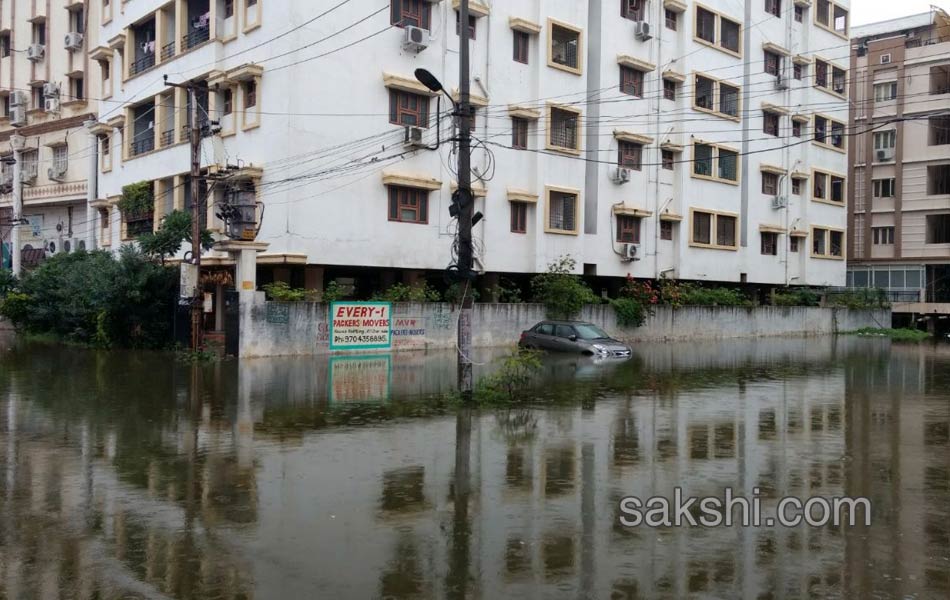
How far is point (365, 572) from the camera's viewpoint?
20.5ft

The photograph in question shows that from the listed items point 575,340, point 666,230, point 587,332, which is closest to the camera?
point 575,340

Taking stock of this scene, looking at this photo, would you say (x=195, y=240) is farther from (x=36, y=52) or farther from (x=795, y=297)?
(x=795, y=297)

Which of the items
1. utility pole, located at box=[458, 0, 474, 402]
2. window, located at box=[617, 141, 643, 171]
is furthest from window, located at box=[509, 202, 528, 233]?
utility pole, located at box=[458, 0, 474, 402]

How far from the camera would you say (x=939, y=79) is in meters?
53.2

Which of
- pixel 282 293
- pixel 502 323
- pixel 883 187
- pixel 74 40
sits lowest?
pixel 502 323

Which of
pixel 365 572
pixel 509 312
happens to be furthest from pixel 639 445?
pixel 509 312

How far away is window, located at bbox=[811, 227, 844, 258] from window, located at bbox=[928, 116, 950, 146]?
29.8 ft

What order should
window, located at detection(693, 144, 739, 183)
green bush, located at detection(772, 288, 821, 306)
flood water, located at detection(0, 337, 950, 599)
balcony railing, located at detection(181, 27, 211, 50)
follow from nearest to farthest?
flood water, located at detection(0, 337, 950, 599) < balcony railing, located at detection(181, 27, 211, 50) < window, located at detection(693, 144, 739, 183) < green bush, located at detection(772, 288, 821, 306)

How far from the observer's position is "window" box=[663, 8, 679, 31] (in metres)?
40.1

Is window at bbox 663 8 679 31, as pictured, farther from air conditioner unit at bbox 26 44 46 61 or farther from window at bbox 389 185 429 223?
air conditioner unit at bbox 26 44 46 61

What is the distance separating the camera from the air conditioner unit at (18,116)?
47.4 m

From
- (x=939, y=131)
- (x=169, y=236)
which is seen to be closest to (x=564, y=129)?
(x=169, y=236)

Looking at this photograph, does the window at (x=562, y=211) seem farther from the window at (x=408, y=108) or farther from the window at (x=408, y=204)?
the window at (x=408, y=108)

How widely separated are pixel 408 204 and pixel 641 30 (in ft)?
50.6
